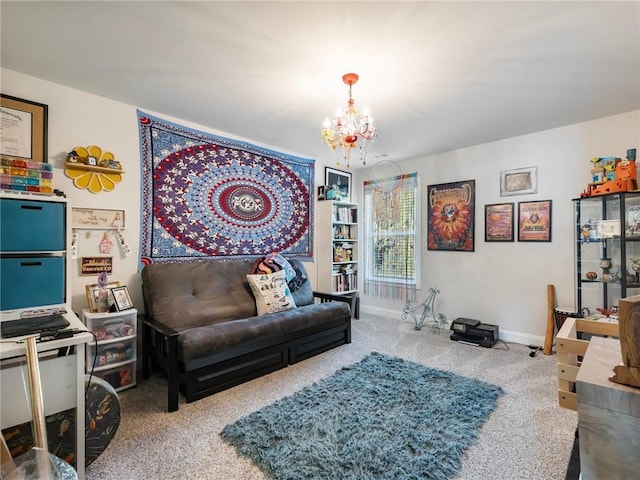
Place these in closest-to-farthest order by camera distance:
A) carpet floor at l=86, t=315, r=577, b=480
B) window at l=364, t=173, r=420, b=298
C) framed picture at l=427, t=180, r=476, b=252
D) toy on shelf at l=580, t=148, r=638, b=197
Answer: carpet floor at l=86, t=315, r=577, b=480
toy on shelf at l=580, t=148, r=638, b=197
framed picture at l=427, t=180, r=476, b=252
window at l=364, t=173, r=420, b=298

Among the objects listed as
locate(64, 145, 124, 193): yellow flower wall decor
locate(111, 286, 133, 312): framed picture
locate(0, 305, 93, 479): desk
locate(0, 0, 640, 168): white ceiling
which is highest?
locate(0, 0, 640, 168): white ceiling

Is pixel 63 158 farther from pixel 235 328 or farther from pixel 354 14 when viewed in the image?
pixel 354 14

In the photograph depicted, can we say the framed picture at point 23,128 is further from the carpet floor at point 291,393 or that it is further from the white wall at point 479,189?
the carpet floor at point 291,393

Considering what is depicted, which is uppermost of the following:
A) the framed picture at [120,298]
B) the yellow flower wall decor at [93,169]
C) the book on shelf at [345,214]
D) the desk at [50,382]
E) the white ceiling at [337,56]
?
the white ceiling at [337,56]

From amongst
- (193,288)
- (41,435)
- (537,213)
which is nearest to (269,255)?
(193,288)

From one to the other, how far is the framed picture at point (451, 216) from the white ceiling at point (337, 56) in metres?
1.04

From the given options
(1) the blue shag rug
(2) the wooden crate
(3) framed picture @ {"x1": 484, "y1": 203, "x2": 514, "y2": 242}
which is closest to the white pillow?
(1) the blue shag rug

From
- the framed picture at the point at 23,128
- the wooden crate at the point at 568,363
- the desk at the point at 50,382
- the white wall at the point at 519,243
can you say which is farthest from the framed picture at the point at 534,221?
the framed picture at the point at 23,128

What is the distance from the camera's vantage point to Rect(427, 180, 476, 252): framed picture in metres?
3.66

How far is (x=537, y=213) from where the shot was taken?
3186 millimetres

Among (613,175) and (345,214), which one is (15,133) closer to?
(345,214)

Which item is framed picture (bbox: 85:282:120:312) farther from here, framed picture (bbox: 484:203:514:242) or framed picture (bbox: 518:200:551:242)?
framed picture (bbox: 518:200:551:242)

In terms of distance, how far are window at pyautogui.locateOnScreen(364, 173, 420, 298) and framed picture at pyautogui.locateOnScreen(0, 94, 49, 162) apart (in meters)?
3.73

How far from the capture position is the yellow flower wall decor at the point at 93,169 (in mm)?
2305
